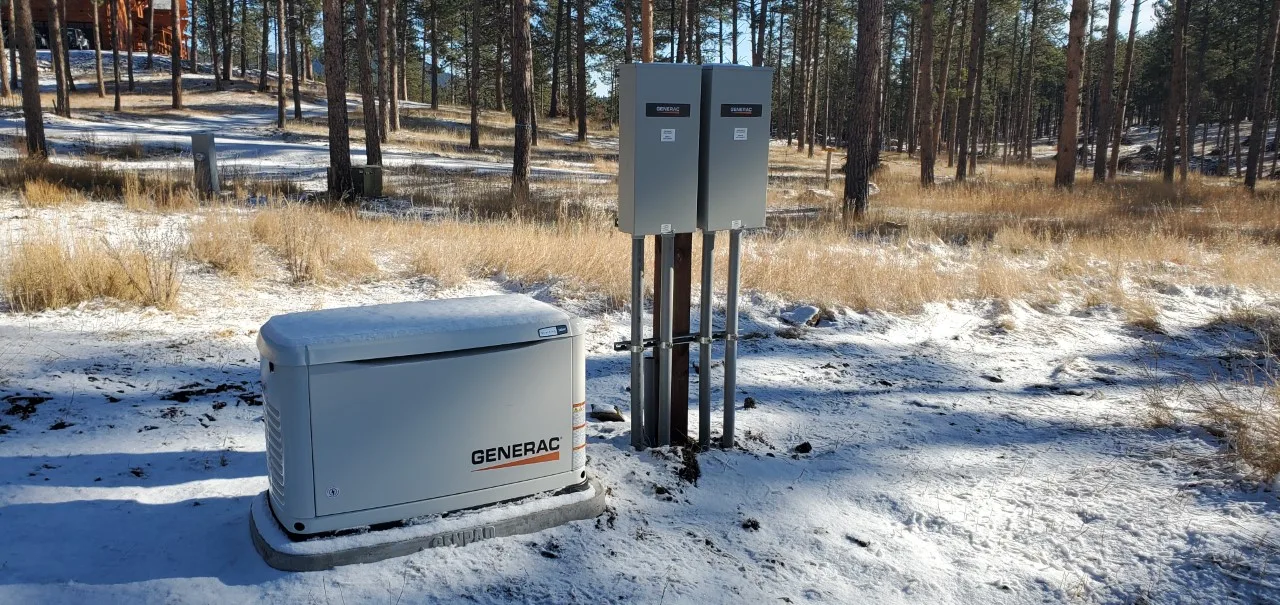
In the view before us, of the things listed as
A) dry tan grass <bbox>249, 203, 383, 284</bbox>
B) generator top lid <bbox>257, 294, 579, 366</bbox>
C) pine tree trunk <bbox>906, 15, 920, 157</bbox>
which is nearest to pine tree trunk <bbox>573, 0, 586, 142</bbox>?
pine tree trunk <bbox>906, 15, 920, 157</bbox>

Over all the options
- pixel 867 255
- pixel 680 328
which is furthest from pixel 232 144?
pixel 680 328

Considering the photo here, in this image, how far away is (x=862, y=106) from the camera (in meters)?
14.0

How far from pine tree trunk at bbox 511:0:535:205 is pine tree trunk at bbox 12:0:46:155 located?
8.81m

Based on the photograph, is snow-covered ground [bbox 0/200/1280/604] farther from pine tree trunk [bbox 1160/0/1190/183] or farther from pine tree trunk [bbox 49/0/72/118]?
pine tree trunk [bbox 49/0/72/118]

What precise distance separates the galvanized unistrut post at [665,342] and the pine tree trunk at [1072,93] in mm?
17211

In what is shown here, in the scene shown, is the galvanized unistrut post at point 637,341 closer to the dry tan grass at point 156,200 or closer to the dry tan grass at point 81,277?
the dry tan grass at point 81,277

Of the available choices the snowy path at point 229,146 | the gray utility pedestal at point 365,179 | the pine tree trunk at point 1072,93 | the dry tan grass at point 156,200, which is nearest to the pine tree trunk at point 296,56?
the snowy path at point 229,146

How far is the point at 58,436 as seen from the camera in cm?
378

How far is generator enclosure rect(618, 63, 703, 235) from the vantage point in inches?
145

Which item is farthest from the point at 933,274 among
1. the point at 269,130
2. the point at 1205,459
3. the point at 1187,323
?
A: the point at 269,130

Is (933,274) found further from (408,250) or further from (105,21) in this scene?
(105,21)

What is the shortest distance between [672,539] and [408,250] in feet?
18.8

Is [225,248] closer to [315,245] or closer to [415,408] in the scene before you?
[315,245]

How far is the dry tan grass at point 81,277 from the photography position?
5.73 m
